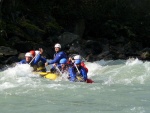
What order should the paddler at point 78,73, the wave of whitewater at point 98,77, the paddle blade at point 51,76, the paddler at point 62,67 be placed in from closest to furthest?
the wave of whitewater at point 98,77 → the paddler at point 78,73 → the paddle blade at point 51,76 → the paddler at point 62,67

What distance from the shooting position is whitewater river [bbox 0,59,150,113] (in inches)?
331

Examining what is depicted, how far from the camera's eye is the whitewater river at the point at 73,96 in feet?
27.6

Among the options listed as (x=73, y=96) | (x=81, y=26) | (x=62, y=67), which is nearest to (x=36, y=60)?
(x=62, y=67)

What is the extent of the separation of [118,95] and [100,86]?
1503 millimetres

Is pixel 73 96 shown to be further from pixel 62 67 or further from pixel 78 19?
pixel 78 19

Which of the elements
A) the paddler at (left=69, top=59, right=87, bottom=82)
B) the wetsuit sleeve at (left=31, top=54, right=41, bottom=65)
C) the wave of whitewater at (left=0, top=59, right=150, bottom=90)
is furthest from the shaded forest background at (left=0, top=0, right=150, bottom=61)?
the paddler at (left=69, top=59, right=87, bottom=82)

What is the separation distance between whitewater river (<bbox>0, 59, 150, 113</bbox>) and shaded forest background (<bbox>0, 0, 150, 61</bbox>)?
8592mm

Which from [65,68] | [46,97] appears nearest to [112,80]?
[65,68]

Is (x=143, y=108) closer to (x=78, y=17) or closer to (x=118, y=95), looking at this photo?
(x=118, y=95)

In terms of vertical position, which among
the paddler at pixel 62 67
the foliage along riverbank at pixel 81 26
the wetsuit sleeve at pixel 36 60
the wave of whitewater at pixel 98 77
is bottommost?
the wave of whitewater at pixel 98 77

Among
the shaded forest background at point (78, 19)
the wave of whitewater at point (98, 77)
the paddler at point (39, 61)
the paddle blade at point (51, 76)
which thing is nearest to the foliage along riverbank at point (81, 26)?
the shaded forest background at point (78, 19)

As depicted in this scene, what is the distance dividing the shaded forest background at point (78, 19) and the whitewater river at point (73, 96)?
8.59 meters

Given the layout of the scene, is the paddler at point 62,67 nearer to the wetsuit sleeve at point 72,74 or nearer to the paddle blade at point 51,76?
the paddle blade at point 51,76

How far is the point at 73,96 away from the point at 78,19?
1797cm
